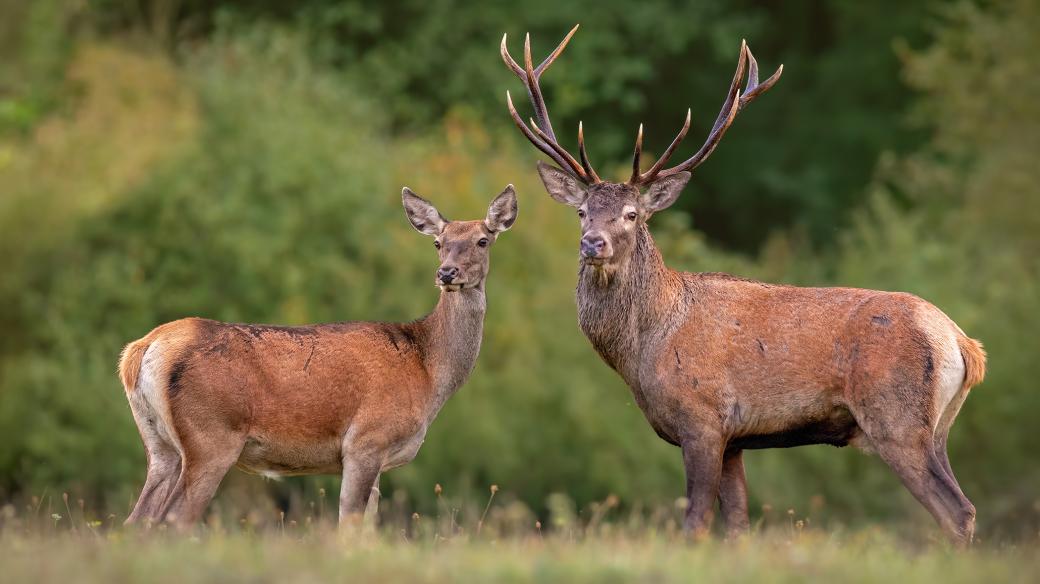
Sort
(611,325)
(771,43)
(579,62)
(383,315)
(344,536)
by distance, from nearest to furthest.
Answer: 1. (344,536)
2. (611,325)
3. (383,315)
4. (579,62)
5. (771,43)

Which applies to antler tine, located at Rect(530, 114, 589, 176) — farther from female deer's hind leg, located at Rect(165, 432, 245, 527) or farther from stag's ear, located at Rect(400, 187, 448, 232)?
female deer's hind leg, located at Rect(165, 432, 245, 527)

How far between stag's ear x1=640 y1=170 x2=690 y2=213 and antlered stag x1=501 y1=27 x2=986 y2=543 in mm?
120

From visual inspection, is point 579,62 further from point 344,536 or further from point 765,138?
point 344,536

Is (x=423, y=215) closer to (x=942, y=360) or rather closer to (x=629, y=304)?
(x=629, y=304)

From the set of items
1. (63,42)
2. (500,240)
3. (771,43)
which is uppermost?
(771,43)

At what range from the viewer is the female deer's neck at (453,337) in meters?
9.65

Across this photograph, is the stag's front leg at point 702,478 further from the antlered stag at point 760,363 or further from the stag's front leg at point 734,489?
the stag's front leg at point 734,489

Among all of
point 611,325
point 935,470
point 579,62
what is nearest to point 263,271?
point 579,62

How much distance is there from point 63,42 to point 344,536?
18.3m

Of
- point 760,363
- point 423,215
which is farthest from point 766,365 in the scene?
point 423,215

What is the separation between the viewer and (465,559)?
21.7ft

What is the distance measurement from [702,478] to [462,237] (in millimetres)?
2149

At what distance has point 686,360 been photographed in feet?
29.0

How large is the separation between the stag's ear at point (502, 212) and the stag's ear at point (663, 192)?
0.92 meters
